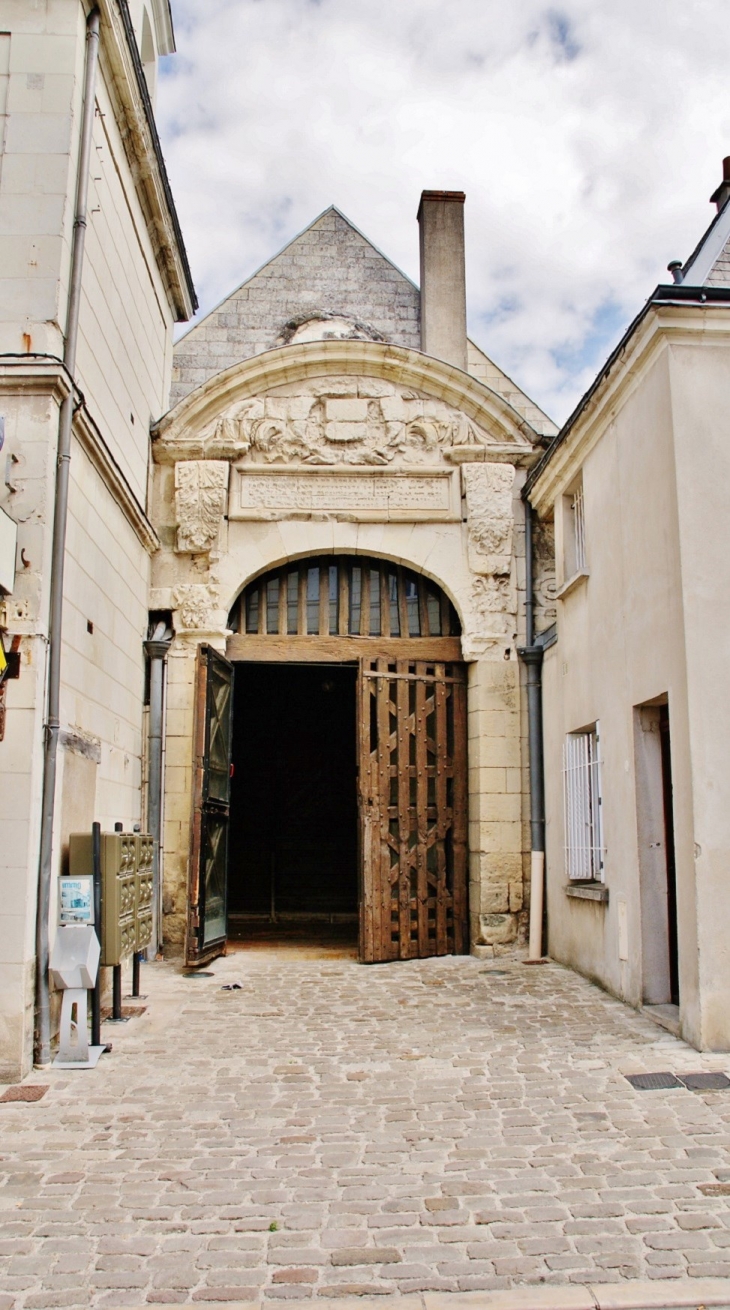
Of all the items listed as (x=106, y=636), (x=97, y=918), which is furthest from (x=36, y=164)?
(x=97, y=918)

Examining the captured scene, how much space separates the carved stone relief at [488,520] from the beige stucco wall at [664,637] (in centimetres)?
140

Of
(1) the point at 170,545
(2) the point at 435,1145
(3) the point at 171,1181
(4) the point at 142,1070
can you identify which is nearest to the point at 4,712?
(4) the point at 142,1070

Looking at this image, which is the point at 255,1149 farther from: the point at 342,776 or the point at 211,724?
the point at 342,776

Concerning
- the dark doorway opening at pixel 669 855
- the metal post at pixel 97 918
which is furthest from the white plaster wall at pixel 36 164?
the dark doorway opening at pixel 669 855

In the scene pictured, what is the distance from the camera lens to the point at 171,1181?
11.6 ft

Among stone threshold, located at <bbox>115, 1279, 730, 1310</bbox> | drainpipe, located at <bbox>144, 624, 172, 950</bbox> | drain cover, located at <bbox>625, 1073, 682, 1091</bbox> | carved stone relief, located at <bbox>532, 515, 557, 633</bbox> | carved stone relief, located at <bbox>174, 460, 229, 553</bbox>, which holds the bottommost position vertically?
stone threshold, located at <bbox>115, 1279, 730, 1310</bbox>

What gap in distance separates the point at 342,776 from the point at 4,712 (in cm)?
814

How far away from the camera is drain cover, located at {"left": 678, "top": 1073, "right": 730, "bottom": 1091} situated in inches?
177

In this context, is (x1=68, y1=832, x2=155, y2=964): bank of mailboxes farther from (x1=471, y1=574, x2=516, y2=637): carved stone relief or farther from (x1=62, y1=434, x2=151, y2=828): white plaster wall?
(x1=471, y1=574, x2=516, y2=637): carved stone relief

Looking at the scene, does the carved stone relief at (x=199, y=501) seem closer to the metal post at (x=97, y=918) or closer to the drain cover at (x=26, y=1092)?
the metal post at (x=97, y=918)

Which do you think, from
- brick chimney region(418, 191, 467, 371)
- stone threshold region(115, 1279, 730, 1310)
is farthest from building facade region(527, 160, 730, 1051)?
brick chimney region(418, 191, 467, 371)

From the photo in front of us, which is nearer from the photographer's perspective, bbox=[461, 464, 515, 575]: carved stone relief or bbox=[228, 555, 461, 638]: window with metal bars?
bbox=[461, 464, 515, 575]: carved stone relief

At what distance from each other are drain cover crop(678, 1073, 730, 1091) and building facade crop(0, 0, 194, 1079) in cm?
311

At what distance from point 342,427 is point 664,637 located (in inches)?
166
